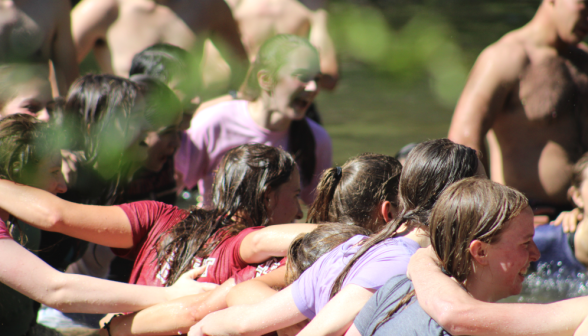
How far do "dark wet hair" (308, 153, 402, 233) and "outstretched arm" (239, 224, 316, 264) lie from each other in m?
0.19

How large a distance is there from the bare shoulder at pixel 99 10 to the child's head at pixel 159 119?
1.01 meters

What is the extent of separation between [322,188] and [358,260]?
0.59 m

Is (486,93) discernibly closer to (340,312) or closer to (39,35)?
(340,312)

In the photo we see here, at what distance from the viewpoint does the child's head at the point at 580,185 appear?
3032 mm

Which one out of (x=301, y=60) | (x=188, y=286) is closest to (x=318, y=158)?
(x=301, y=60)

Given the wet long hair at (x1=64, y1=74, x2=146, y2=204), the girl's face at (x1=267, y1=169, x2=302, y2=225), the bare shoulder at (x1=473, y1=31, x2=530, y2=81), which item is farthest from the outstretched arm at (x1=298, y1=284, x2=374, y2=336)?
the bare shoulder at (x1=473, y1=31, x2=530, y2=81)

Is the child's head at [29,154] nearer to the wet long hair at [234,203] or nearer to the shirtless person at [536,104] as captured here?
the wet long hair at [234,203]

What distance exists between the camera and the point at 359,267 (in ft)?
5.32

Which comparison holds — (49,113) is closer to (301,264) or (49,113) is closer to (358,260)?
(301,264)

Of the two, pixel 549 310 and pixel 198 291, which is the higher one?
pixel 549 310

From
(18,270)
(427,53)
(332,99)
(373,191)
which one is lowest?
(332,99)

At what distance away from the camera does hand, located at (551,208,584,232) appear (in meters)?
3.19

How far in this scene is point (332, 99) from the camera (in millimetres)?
10219

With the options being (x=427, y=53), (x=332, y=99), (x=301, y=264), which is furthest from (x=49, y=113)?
(x=332, y=99)
